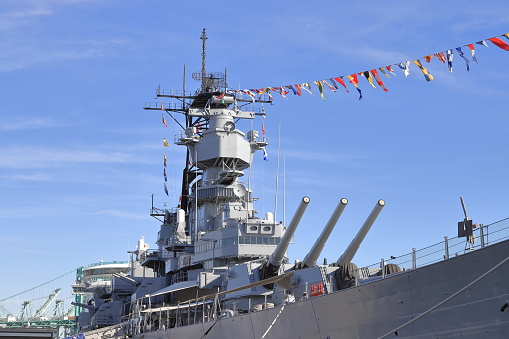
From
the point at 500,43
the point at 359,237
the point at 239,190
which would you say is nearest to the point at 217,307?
the point at 359,237

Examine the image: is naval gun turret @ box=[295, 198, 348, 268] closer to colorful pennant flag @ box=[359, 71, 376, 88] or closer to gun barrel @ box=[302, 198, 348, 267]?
gun barrel @ box=[302, 198, 348, 267]

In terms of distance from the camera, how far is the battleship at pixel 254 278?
12000 mm

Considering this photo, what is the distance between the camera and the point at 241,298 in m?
20.4

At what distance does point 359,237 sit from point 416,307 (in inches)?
153

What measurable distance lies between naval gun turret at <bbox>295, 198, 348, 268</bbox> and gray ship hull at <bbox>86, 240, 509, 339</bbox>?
5.93 feet

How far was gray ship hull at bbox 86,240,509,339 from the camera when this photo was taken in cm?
1141

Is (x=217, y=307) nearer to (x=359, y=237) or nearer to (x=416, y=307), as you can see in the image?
(x=359, y=237)

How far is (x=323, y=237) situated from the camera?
56.8 feet

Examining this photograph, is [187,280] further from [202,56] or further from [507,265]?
[507,265]

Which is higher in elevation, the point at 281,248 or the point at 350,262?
the point at 281,248

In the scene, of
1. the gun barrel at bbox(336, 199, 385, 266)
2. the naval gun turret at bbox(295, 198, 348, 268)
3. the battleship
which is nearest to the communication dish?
the battleship

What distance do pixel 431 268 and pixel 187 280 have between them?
52.7 ft

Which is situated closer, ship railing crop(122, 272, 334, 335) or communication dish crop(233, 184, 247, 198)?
ship railing crop(122, 272, 334, 335)

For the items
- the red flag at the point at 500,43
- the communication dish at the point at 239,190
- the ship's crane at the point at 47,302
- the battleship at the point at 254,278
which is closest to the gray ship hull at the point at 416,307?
the battleship at the point at 254,278
